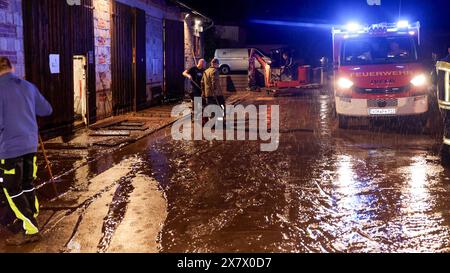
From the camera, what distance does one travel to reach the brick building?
11.7m

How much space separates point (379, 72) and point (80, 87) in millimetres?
7920

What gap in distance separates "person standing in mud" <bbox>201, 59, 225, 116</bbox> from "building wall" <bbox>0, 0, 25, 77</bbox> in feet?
15.2

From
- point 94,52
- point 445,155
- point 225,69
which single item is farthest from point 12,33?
point 225,69

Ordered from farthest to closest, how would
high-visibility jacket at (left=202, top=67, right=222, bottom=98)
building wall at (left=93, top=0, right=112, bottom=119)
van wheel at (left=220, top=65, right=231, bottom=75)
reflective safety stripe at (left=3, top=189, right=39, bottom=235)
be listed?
van wheel at (left=220, top=65, right=231, bottom=75), building wall at (left=93, top=0, right=112, bottom=119), high-visibility jacket at (left=202, top=67, right=222, bottom=98), reflective safety stripe at (left=3, top=189, right=39, bottom=235)

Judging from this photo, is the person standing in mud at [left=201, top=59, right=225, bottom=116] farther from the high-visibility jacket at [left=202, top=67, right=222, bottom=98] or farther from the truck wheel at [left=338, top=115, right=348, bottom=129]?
the truck wheel at [left=338, top=115, right=348, bottom=129]

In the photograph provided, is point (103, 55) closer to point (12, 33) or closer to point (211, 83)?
point (211, 83)

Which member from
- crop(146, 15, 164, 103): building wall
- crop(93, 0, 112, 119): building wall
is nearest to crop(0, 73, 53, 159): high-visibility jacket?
crop(93, 0, 112, 119): building wall

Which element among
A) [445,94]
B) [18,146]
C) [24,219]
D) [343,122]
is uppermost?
[445,94]

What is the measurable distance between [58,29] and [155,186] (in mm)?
6769

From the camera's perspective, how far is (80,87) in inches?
589

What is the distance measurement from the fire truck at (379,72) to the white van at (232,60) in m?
19.3

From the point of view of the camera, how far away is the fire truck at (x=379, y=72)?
1309 cm

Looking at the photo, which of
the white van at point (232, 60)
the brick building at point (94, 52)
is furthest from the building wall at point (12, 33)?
the white van at point (232, 60)
